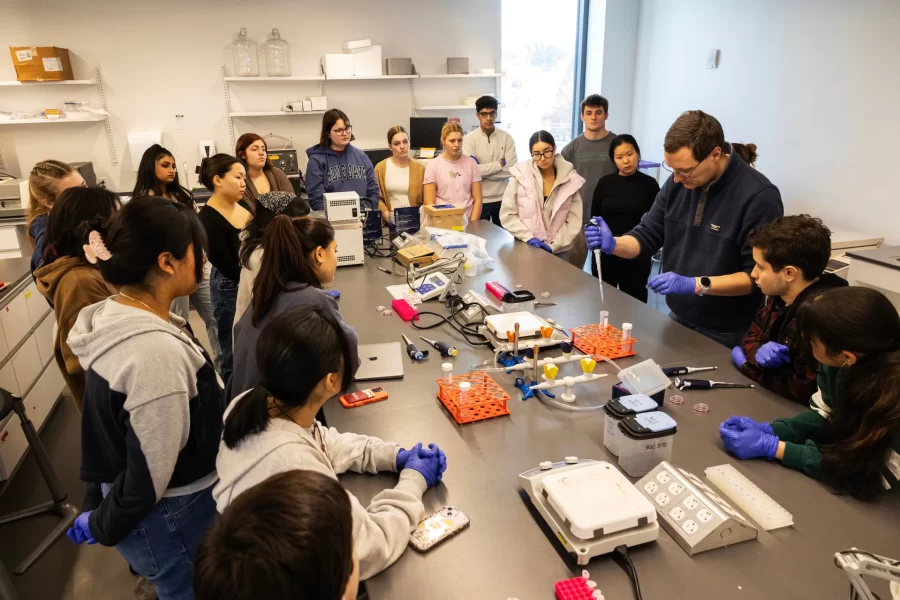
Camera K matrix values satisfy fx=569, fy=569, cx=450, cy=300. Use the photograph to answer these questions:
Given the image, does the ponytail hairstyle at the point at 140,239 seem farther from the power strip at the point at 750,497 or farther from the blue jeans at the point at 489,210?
the blue jeans at the point at 489,210

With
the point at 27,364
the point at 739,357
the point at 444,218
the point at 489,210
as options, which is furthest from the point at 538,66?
the point at 27,364

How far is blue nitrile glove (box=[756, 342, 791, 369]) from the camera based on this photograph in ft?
5.44

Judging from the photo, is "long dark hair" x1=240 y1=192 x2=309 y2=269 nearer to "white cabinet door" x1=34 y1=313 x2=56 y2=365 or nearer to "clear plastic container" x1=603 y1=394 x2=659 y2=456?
"clear plastic container" x1=603 y1=394 x2=659 y2=456

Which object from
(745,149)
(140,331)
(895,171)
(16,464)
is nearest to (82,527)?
(140,331)

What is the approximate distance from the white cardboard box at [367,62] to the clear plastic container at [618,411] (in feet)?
14.9

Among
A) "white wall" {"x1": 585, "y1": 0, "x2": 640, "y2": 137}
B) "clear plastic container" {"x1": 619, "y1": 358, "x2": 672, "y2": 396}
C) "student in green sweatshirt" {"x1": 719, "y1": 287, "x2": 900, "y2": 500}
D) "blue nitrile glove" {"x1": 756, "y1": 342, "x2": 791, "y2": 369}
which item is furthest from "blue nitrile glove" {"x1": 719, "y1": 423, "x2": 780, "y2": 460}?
"white wall" {"x1": 585, "y1": 0, "x2": 640, "y2": 137}

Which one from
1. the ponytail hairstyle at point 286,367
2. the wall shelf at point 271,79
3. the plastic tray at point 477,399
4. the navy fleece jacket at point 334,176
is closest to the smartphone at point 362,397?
the plastic tray at point 477,399

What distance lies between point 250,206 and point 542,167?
1645 mm

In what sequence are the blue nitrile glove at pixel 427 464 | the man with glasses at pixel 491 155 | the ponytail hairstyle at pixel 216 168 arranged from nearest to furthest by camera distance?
the blue nitrile glove at pixel 427 464 < the ponytail hairstyle at pixel 216 168 < the man with glasses at pixel 491 155

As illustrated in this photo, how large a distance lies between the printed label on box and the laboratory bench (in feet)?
13.5

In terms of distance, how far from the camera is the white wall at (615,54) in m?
5.48

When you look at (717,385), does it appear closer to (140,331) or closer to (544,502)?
(544,502)

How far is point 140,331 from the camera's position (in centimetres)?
119

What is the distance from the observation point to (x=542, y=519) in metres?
1.23
